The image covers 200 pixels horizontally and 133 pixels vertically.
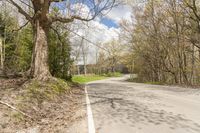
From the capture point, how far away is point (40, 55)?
43.9ft

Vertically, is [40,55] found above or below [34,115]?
above

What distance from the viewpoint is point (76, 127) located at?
6496mm

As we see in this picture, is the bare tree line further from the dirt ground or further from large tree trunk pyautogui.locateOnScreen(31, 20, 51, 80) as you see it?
the dirt ground

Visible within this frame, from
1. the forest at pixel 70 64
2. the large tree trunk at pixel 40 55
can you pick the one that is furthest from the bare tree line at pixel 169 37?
the large tree trunk at pixel 40 55

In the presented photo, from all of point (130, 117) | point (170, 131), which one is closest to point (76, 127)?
point (130, 117)

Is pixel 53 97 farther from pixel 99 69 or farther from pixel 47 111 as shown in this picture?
pixel 99 69

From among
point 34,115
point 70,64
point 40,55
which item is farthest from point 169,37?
point 34,115

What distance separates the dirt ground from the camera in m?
6.42

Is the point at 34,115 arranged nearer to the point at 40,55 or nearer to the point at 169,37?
the point at 40,55

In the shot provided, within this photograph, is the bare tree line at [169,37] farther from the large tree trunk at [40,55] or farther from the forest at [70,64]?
the large tree trunk at [40,55]

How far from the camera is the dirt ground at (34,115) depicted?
642 cm

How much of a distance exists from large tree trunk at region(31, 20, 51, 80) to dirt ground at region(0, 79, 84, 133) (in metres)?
2.67

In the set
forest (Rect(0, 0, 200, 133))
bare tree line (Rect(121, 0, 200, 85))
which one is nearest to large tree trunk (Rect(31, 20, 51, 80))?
forest (Rect(0, 0, 200, 133))

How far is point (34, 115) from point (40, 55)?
20.2ft
